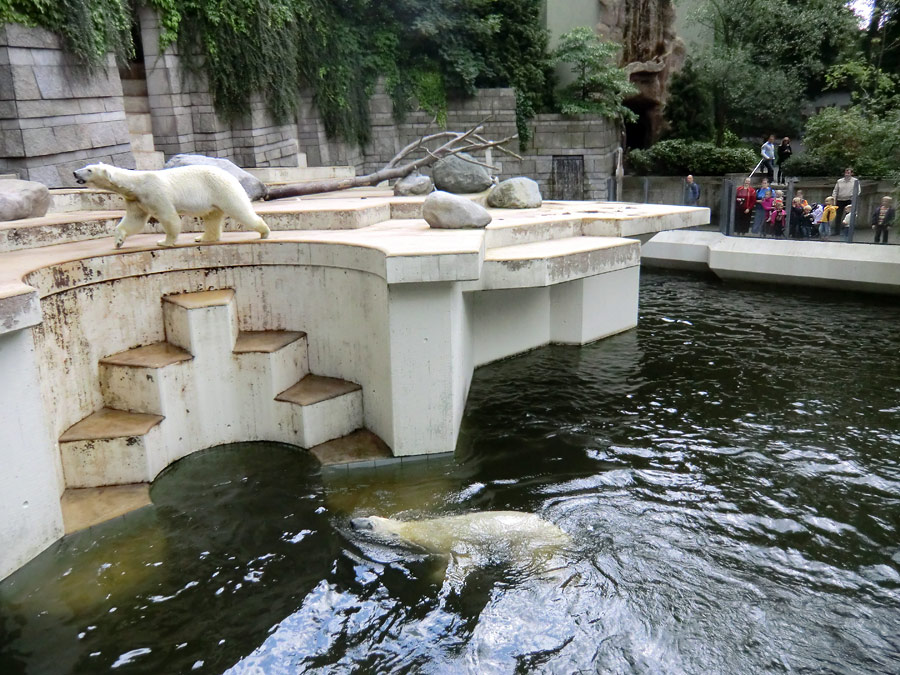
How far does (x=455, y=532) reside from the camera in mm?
5109

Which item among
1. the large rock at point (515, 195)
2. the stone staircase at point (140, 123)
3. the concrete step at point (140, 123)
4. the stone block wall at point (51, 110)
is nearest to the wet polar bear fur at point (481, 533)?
the large rock at point (515, 195)

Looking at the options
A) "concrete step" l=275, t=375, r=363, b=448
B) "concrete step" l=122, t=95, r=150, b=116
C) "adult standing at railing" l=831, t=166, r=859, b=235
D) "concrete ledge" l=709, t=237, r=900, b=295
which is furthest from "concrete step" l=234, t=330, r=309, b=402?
"adult standing at railing" l=831, t=166, r=859, b=235

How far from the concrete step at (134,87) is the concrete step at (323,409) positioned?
8770 mm

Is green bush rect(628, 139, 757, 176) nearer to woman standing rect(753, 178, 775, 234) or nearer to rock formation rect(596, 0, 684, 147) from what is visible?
rock formation rect(596, 0, 684, 147)

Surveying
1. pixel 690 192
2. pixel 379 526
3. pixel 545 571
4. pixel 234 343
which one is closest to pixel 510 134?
pixel 690 192

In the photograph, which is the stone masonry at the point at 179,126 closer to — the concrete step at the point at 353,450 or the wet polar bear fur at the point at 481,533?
the concrete step at the point at 353,450

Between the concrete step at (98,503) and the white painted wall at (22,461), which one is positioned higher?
the white painted wall at (22,461)

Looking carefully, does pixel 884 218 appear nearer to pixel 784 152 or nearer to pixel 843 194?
pixel 843 194

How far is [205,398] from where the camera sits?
6.44 metres

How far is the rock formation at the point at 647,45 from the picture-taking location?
73.5 ft

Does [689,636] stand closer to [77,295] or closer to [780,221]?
[77,295]

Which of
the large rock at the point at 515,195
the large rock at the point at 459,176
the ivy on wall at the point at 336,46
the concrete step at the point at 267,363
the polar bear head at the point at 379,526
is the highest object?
the ivy on wall at the point at 336,46

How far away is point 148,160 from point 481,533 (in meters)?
9.61

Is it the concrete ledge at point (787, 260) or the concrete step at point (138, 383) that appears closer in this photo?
the concrete step at point (138, 383)
